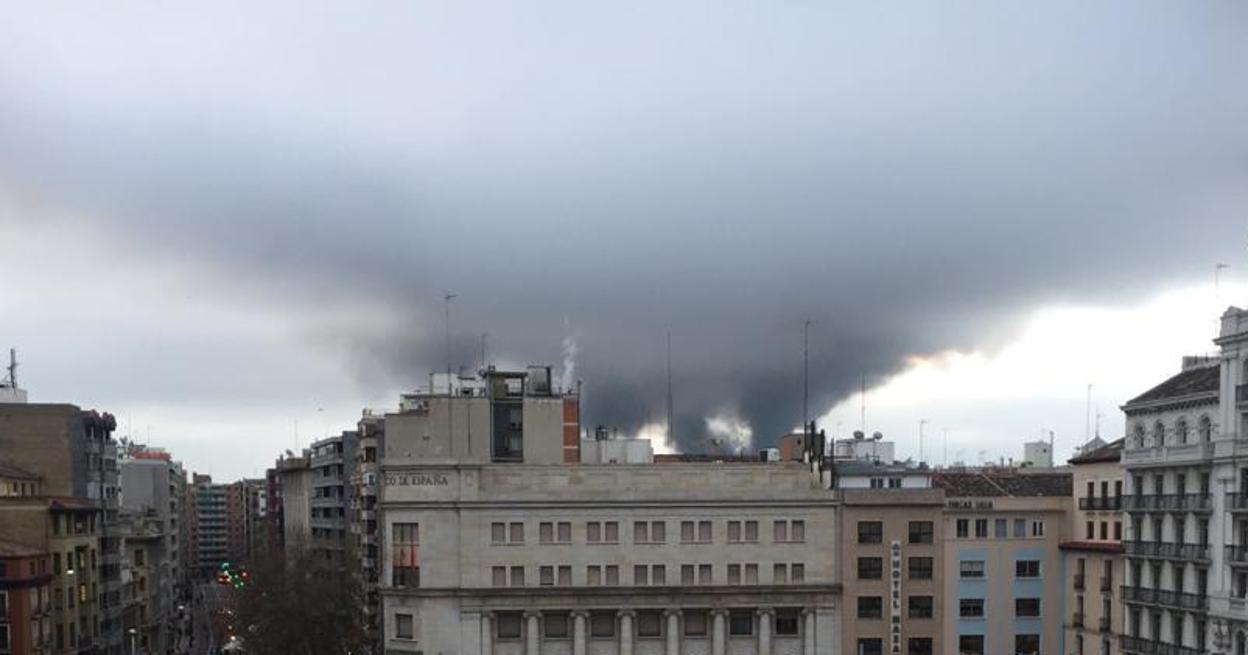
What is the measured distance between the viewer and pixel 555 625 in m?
94.8

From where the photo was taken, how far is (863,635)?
314 ft

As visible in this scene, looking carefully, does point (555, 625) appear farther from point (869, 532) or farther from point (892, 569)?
point (892, 569)

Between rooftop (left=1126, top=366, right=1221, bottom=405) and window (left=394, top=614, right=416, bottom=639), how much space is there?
62603 mm

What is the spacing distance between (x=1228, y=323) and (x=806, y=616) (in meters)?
42.0

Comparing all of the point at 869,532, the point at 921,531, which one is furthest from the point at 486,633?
the point at 921,531

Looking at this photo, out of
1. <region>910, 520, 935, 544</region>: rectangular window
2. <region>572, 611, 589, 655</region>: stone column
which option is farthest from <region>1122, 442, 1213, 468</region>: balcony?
<region>572, 611, 589, 655</region>: stone column

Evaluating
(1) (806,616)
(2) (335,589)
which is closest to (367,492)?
(2) (335,589)

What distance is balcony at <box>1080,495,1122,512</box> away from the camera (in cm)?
9062

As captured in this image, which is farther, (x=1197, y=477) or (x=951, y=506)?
(x=951, y=506)

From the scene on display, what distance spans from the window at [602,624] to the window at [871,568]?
22.4 m

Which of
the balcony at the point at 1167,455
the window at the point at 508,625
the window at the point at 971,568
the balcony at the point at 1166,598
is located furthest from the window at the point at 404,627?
the balcony at the point at 1167,455

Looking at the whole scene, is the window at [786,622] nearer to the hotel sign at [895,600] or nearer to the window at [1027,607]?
the hotel sign at [895,600]

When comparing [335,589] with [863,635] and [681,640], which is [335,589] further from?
[863,635]

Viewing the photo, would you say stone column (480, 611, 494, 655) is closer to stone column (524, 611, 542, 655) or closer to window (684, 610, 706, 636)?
stone column (524, 611, 542, 655)
